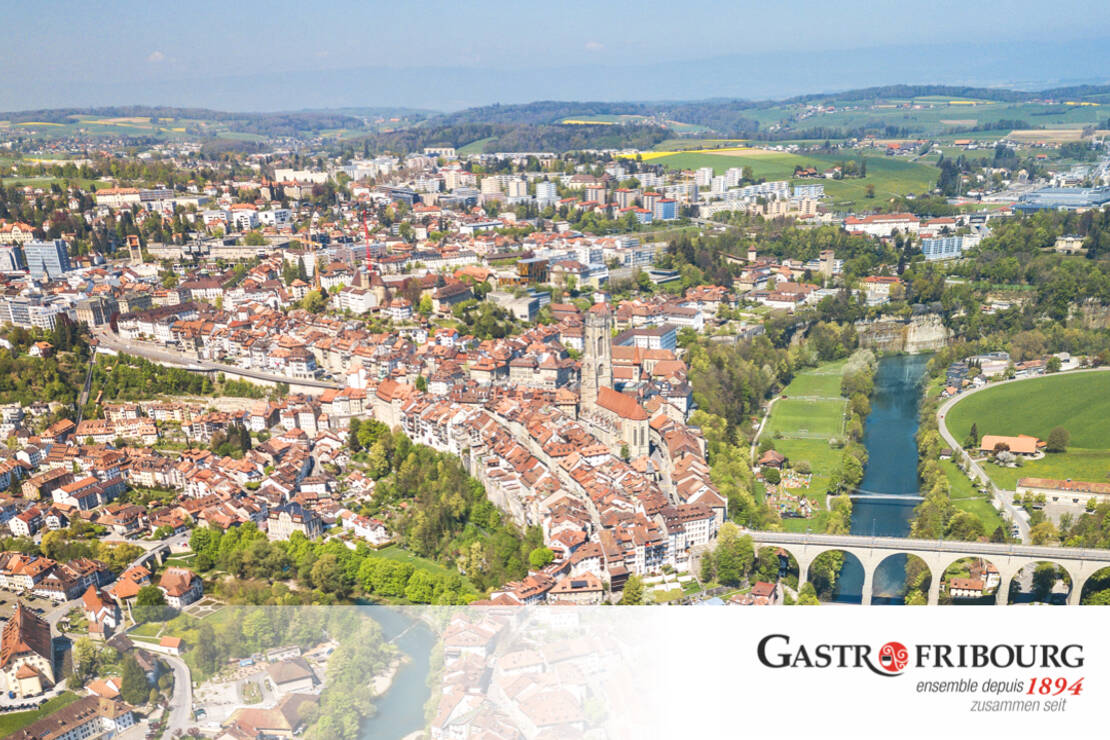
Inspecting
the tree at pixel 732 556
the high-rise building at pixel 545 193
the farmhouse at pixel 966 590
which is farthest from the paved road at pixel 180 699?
the high-rise building at pixel 545 193

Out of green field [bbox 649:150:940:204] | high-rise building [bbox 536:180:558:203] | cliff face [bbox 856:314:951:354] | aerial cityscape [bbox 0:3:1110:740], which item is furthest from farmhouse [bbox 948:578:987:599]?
green field [bbox 649:150:940:204]

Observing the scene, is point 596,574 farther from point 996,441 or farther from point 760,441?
point 996,441

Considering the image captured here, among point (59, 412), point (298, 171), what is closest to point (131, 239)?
point (59, 412)

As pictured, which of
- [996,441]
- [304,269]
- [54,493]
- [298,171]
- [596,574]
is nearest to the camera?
[596,574]

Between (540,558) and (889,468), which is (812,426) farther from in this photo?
(540,558)

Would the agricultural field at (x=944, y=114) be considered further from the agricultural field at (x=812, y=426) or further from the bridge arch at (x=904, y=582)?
the bridge arch at (x=904, y=582)

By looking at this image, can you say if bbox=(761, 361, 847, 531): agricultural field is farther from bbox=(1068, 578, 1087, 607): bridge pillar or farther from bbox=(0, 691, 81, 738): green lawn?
bbox=(0, 691, 81, 738): green lawn
